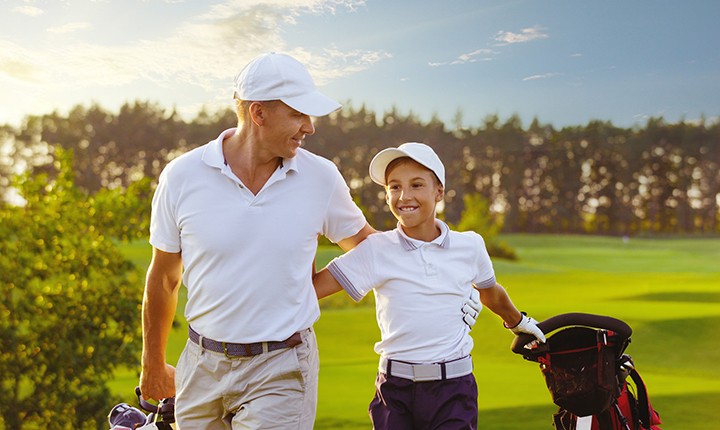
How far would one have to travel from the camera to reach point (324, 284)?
2973 millimetres

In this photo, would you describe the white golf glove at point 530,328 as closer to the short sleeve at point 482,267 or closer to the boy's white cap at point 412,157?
the short sleeve at point 482,267

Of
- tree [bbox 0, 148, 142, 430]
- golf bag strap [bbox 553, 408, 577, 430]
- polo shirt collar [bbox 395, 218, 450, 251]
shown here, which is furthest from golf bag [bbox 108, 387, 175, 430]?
tree [bbox 0, 148, 142, 430]

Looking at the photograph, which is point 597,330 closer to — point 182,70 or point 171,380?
point 171,380

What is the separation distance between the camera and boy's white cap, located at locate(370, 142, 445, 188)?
2.92 metres

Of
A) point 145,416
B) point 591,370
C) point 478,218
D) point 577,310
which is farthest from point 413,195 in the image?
point 478,218

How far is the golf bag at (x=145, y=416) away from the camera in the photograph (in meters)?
3.05

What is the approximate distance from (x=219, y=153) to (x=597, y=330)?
1443mm

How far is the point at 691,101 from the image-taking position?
14.3 metres

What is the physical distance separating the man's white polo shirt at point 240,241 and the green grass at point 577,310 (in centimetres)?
518

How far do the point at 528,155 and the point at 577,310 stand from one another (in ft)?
16.1

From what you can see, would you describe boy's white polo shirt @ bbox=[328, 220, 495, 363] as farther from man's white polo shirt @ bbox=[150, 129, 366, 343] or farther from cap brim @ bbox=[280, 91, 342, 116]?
cap brim @ bbox=[280, 91, 342, 116]

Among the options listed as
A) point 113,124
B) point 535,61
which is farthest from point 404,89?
point 113,124

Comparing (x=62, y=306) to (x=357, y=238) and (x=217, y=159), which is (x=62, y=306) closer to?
(x=357, y=238)

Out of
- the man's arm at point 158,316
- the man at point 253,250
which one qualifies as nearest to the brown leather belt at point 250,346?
the man at point 253,250
